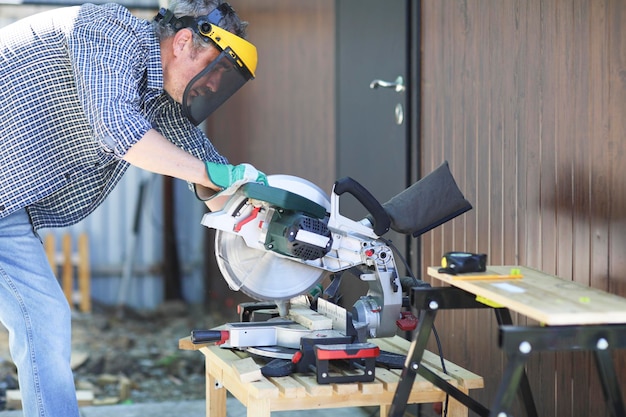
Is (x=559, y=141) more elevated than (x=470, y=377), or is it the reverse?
(x=559, y=141)

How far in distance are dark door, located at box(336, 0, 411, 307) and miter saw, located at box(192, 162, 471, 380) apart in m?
0.72

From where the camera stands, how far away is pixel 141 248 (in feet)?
21.6

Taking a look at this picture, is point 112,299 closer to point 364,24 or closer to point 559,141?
point 364,24

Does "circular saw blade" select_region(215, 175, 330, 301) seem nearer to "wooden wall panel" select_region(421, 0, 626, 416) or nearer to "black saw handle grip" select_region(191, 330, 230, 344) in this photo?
"black saw handle grip" select_region(191, 330, 230, 344)

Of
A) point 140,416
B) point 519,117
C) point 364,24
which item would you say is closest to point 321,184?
point 364,24

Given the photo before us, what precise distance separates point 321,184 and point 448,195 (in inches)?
87.5

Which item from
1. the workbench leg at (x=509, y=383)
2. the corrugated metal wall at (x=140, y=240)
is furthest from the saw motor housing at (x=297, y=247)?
the corrugated metal wall at (x=140, y=240)

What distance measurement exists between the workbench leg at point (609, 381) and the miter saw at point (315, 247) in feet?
2.14

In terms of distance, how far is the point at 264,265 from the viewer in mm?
2459

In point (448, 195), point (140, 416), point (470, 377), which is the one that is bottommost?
point (140, 416)

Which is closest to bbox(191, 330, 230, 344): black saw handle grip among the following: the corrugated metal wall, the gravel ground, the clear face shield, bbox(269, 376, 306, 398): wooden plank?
bbox(269, 376, 306, 398): wooden plank

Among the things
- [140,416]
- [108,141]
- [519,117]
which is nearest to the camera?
[108,141]

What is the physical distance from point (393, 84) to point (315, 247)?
4.73 feet

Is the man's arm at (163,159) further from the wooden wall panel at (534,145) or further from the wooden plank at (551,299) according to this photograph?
the wooden wall panel at (534,145)
